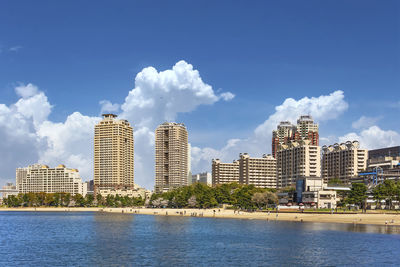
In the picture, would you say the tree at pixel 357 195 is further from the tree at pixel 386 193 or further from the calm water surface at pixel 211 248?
the calm water surface at pixel 211 248

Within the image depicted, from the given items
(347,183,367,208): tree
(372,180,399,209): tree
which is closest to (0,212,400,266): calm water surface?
(347,183,367,208): tree

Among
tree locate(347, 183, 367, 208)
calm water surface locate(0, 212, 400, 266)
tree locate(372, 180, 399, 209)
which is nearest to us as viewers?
calm water surface locate(0, 212, 400, 266)

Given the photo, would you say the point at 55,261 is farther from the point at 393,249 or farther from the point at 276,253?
the point at 393,249

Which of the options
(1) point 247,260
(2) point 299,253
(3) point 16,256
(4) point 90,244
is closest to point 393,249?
(2) point 299,253

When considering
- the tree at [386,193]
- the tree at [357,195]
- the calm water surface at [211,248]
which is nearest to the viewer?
the calm water surface at [211,248]

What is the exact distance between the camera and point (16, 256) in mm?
87625

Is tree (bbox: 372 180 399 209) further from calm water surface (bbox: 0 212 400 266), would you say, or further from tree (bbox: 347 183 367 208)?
calm water surface (bbox: 0 212 400 266)

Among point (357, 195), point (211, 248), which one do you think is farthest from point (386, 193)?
point (211, 248)

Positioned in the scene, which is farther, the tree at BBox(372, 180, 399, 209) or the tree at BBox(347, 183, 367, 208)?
the tree at BBox(347, 183, 367, 208)

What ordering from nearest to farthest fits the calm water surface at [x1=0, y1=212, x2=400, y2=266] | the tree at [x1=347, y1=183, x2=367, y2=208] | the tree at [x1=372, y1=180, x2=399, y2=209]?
1. the calm water surface at [x1=0, y1=212, x2=400, y2=266]
2. the tree at [x1=372, y1=180, x2=399, y2=209]
3. the tree at [x1=347, y1=183, x2=367, y2=208]

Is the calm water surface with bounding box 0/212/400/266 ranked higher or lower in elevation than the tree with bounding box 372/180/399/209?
lower

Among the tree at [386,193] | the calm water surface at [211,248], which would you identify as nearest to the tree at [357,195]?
the tree at [386,193]

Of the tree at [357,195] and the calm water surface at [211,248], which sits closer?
the calm water surface at [211,248]

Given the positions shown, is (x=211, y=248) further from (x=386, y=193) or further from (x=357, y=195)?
(x=386, y=193)
